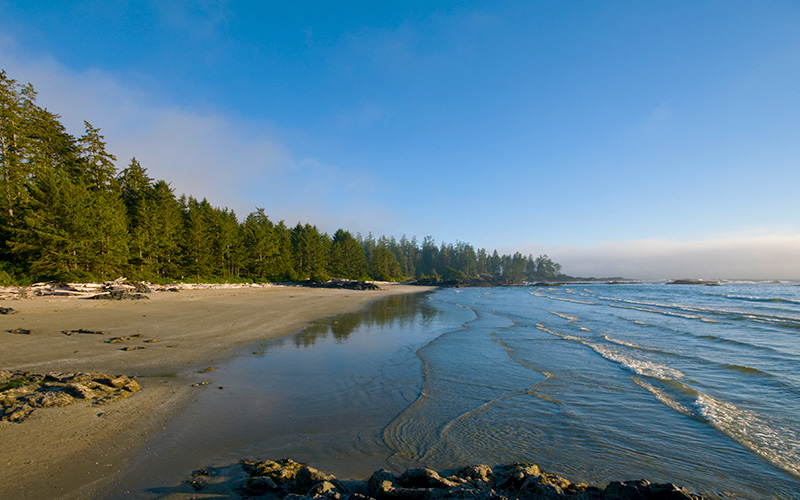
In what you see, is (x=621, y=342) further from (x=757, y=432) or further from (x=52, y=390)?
(x=52, y=390)

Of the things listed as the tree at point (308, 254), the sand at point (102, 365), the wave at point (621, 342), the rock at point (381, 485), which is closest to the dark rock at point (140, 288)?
the sand at point (102, 365)

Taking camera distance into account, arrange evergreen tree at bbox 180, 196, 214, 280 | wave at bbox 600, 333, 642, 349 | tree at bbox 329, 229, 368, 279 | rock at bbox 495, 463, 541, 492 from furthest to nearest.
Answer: tree at bbox 329, 229, 368, 279
evergreen tree at bbox 180, 196, 214, 280
wave at bbox 600, 333, 642, 349
rock at bbox 495, 463, 541, 492

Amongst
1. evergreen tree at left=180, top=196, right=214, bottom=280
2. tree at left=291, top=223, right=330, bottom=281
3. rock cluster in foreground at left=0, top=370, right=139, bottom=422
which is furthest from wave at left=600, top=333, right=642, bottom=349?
tree at left=291, top=223, right=330, bottom=281

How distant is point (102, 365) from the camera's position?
8.28m

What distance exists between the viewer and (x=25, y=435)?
4605mm

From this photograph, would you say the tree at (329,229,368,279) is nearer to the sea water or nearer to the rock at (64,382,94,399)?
the sea water

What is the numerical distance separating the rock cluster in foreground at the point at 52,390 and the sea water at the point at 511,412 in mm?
1589

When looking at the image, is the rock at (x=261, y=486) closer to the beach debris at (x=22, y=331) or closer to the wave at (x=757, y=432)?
the wave at (x=757, y=432)

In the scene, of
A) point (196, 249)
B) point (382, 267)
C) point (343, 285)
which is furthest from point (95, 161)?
point (382, 267)

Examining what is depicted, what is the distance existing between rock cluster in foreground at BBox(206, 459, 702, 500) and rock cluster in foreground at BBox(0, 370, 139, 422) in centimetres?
357

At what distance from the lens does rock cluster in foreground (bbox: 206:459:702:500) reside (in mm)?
3318

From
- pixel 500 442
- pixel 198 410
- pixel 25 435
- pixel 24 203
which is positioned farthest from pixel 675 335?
pixel 24 203

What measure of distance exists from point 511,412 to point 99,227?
1321 inches

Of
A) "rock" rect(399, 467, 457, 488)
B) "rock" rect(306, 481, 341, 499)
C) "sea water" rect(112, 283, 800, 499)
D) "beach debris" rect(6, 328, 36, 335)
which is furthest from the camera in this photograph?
"beach debris" rect(6, 328, 36, 335)
